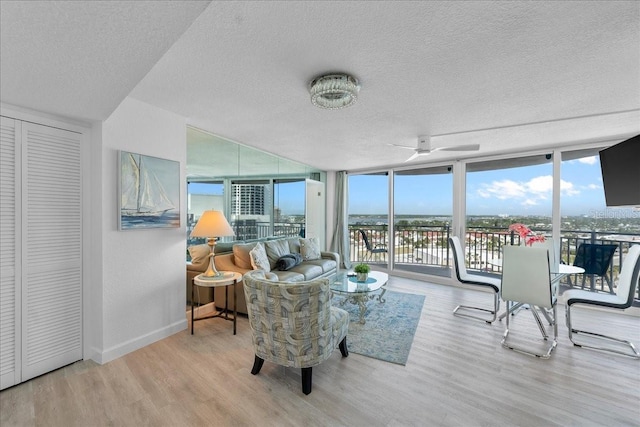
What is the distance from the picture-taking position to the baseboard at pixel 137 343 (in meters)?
2.27

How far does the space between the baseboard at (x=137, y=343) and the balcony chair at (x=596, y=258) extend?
213 inches

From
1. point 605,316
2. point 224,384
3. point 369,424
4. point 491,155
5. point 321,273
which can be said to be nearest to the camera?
point 369,424

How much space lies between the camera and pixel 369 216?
6371 mm

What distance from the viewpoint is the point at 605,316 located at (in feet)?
11.3

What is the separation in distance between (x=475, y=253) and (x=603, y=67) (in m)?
3.96

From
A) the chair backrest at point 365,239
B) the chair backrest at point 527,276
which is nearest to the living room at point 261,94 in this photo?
the chair backrest at point 527,276

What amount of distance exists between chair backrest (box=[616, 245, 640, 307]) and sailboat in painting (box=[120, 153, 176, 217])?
181 inches

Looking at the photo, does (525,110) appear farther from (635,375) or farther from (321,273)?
(321,273)

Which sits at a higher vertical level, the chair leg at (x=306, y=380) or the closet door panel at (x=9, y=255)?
the closet door panel at (x=9, y=255)

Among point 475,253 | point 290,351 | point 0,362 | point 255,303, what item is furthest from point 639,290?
point 0,362

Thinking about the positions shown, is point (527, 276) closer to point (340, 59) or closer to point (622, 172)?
point (622, 172)

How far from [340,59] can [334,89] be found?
21 cm

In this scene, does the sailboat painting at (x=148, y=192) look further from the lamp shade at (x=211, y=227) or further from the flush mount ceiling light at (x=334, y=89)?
the flush mount ceiling light at (x=334, y=89)

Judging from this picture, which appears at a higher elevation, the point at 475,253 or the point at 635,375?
the point at 475,253
